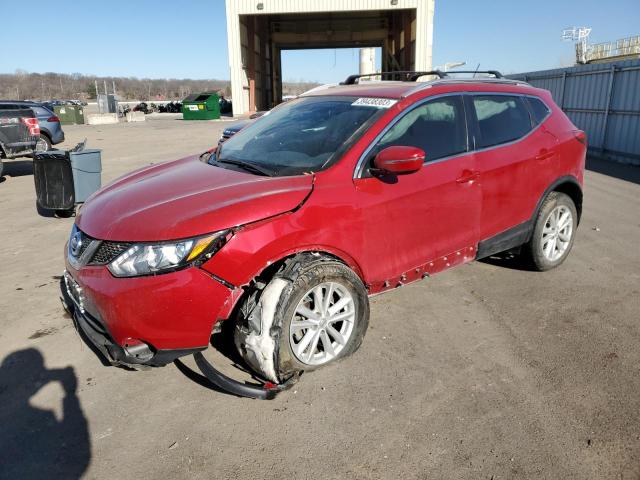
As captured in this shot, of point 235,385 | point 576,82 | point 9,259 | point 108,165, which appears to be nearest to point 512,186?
point 235,385

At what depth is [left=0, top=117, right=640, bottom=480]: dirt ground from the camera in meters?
2.47

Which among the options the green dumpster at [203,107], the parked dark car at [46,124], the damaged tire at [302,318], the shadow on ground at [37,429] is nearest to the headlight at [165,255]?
the damaged tire at [302,318]

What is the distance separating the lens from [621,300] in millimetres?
4289

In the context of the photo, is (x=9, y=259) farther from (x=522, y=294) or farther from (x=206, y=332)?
(x=522, y=294)

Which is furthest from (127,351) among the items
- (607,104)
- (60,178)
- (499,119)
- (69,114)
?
(69,114)

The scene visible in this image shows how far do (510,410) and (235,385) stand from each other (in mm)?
1589

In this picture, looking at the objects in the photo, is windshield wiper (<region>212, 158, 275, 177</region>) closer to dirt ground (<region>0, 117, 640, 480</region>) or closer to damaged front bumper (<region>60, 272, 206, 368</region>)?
damaged front bumper (<region>60, 272, 206, 368</region>)

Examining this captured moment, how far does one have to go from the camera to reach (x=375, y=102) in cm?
362

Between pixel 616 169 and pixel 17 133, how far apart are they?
1416 cm

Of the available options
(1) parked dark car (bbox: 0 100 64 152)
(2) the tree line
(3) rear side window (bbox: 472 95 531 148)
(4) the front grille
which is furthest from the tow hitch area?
Answer: (2) the tree line

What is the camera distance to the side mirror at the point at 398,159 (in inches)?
125

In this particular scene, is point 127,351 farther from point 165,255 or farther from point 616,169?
point 616,169

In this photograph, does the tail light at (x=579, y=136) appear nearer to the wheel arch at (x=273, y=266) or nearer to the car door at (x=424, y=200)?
the car door at (x=424, y=200)

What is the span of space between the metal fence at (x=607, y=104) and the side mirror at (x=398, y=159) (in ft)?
39.5
